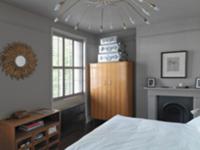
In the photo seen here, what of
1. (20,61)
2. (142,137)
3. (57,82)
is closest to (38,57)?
(20,61)

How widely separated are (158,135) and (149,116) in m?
1.97

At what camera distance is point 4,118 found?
2521 mm

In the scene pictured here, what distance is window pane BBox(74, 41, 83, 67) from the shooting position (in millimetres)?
4207

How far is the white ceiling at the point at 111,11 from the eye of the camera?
255 cm

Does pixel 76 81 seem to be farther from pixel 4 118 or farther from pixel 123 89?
pixel 4 118

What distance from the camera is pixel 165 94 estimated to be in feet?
11.8

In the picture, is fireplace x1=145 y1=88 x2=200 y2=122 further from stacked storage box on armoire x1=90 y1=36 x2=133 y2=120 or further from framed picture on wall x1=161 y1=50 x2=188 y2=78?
stacked storage box on armoire x1=90 y1=36 x2=133 y2=120

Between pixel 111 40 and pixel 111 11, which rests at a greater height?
pixel 111 11

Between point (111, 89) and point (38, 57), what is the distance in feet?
6.11

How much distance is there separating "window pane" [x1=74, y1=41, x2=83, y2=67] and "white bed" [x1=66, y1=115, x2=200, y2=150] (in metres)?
2.29

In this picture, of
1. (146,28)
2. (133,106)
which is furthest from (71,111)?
(146,28)

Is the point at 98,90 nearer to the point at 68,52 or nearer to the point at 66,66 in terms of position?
the point at 66,66

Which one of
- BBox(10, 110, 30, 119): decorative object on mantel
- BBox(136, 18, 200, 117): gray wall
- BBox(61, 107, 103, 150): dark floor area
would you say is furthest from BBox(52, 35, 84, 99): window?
BBox(136, 18, 200, 117): gray wall

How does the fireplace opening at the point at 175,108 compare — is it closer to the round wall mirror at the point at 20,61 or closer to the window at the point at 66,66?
the window at the point at 66,66
